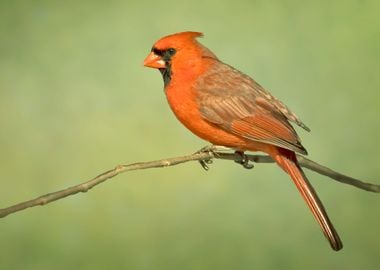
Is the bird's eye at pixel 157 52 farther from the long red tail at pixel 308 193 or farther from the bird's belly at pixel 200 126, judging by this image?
the long red tail at pixel 308 193

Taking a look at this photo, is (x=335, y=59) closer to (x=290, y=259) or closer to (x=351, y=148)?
(x=351, y=148)

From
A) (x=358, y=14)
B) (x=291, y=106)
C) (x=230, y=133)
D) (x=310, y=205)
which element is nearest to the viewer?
(x=310, y=205)

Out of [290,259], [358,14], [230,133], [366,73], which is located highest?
[358,14]

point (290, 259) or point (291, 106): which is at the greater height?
point (291, 106)

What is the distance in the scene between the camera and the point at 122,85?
186 centimetres

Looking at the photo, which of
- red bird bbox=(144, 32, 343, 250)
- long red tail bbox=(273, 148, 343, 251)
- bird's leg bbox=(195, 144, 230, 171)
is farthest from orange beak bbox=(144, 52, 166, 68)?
long red tail bbox=(273, 148, 343, 251)

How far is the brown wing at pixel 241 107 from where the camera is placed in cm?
156

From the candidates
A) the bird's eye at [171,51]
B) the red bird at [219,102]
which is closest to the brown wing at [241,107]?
the red bird at [219,102]

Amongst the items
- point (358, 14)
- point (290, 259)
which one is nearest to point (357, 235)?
point (290, 259)

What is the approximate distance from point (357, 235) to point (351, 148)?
9.0 inches

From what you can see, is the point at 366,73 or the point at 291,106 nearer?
the point at 291,106

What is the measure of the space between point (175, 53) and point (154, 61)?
0.05 metres

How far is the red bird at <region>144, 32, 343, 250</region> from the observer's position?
1.55 metres

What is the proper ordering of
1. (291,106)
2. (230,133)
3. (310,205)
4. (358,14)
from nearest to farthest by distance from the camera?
(310,205) → (230,133) → (291,106) → (358,14)
